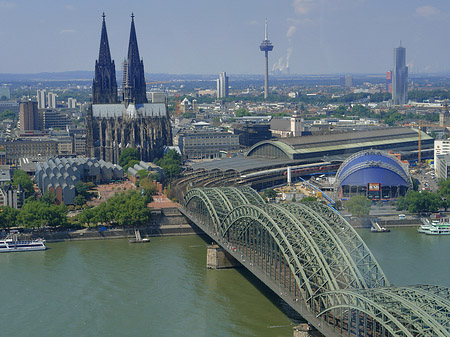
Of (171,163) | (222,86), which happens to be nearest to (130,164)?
(171,163)

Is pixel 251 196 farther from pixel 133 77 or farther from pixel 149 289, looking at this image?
pixel 133 77

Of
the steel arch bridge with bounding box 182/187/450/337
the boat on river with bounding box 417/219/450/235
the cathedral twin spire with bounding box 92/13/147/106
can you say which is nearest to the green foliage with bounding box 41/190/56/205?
the steel arch bridge with bounding box 182/187/450/337

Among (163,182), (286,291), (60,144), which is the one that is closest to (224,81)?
(60,144)

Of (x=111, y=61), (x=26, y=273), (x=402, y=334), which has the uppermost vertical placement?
(x=111, y=61)

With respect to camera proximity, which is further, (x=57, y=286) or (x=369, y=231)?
(x=369, y=231)

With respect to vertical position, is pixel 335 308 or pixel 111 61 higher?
pixel 111 61

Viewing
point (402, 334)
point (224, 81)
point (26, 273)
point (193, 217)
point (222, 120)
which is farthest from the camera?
point (224, 81)

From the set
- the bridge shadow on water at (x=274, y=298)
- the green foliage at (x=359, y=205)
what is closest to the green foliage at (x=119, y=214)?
the bridge shadow on water at (x=274, y=298)

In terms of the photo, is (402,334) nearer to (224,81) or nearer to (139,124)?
(139,124)
